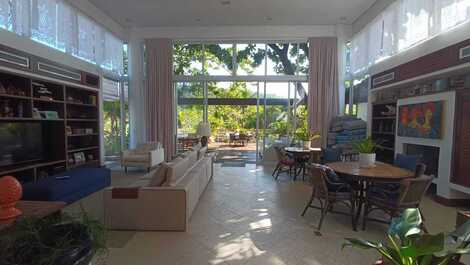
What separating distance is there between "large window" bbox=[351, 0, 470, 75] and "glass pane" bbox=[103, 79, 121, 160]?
719 cm

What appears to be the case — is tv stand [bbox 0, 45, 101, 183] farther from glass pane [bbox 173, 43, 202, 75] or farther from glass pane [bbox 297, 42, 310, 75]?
glass pane [bbox 297, 42, 310, 75]

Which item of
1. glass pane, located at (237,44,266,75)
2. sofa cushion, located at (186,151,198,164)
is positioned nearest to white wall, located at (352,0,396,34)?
glass pane, located at (237,44,266,75)

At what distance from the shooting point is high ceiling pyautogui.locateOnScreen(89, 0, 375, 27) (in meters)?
6.39

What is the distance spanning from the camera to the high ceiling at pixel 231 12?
6.39 m

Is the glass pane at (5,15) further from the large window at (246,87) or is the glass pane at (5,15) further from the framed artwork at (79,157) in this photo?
the large window at (246,87)

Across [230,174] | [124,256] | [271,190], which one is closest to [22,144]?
[124,256]

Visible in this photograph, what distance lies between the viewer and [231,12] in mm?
6953

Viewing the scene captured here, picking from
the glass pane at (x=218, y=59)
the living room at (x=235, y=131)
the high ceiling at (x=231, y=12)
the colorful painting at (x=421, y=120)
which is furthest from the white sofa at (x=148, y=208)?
the glass pane at (x=218, y=59)

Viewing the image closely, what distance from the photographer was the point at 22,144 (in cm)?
471

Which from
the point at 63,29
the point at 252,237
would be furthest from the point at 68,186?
the point at 63,29

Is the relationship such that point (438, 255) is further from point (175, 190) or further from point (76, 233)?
point (175, 190)

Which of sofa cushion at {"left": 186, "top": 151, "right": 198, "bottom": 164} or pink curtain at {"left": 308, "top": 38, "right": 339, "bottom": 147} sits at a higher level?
pink curtain at {"left": 308, "top": 38, "right": 339, "bottom": 147}

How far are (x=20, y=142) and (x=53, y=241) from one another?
4556 mm

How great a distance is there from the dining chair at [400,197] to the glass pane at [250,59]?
568 centimetres
